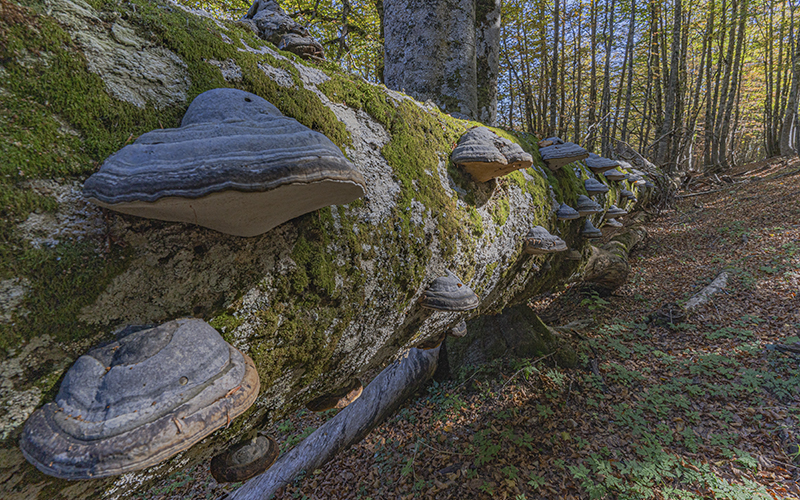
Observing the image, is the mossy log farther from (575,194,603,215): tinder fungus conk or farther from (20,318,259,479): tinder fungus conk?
(20,318,259,479): tinder fungus conk

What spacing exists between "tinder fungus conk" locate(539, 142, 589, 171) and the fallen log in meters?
3.78

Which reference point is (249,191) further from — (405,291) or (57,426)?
(405,291)

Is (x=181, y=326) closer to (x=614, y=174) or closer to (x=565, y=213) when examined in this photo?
(x=565, y=213)

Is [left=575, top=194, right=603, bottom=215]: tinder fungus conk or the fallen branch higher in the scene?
[left=575, top=194, right=603, bottom=215]: tinder fungus conk

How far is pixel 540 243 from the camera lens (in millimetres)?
2879

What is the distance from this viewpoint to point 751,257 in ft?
24.3

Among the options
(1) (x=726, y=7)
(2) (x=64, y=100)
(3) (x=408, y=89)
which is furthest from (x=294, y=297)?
(1) (x=726, y=7)

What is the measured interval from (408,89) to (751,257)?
29.5ft

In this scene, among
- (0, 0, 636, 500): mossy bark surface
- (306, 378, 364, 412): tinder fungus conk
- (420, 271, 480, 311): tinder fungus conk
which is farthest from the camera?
(306, 378, 364, 412): tinder fungus conk

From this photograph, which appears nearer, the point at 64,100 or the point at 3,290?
the point at 3,290

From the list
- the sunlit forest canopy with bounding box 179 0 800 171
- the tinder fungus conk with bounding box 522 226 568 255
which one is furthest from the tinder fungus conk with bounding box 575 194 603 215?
the sunlit forest canopy with bounding box 179 0 800 171

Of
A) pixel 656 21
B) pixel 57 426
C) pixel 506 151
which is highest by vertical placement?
pixel 656 21

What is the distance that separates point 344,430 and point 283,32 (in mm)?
4871

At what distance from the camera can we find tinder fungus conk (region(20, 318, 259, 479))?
79 centimetres
